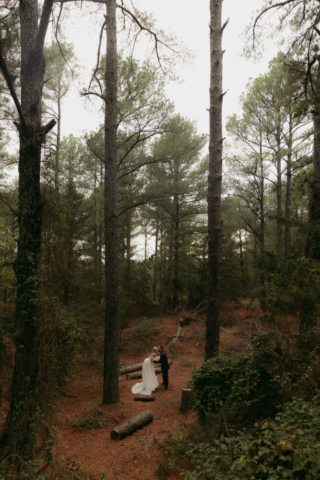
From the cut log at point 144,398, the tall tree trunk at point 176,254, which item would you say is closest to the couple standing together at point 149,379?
the cut log at point 144,398

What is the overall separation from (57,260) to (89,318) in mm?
7076

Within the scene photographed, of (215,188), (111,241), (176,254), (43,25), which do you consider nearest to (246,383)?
(215,188)

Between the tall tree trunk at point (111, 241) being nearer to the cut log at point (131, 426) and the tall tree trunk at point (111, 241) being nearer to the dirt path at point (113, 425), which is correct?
the dirt path at point (113, 425)

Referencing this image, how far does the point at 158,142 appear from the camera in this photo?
53.6 feet

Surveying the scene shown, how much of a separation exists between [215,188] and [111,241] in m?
3.02

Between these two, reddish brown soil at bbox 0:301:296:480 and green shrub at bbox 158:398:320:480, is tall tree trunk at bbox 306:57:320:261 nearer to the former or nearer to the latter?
reddish brown soil at bbox 0:301:296:480

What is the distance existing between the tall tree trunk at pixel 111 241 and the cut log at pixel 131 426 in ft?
4.46

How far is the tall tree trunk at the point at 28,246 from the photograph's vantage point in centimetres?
411

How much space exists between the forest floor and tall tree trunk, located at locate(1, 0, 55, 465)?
2.21 ft

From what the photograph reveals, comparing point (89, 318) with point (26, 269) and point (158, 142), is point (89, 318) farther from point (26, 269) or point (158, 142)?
point (158, 142)

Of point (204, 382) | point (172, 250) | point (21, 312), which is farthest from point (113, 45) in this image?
point (172, 250)

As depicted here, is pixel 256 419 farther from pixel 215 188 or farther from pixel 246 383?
pixel 215 188

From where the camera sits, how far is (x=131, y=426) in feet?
20.7

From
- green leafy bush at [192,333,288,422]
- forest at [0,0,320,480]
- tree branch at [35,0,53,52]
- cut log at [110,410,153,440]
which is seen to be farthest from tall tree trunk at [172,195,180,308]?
tree branch at [35,0,53,52]
